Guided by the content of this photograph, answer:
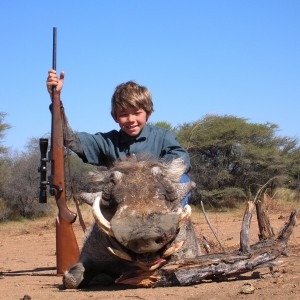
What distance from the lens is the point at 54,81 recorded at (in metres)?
6.20

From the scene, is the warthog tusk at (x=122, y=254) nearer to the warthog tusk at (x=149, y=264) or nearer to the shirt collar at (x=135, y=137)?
the warthog tusk at (x=149, y=264)

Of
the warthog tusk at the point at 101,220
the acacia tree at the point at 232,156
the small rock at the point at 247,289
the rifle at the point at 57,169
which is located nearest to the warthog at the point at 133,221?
the warthog tusk at the point at 101,220

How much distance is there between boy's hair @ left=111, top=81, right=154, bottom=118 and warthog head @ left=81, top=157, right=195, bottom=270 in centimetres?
86

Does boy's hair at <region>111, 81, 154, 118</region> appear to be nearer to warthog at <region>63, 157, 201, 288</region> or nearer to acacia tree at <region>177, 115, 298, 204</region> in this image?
warthog at <region>63, 157, 201, 288</region>

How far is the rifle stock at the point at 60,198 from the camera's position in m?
5.73

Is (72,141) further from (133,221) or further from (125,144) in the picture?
(133,221)

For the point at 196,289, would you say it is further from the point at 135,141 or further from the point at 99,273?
the point at 135,141

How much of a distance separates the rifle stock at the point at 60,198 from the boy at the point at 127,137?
111 millimetres

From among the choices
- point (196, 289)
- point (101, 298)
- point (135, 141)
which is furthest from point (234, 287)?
point (135, 141)

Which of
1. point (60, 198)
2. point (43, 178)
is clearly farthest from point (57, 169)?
point (60, 198)

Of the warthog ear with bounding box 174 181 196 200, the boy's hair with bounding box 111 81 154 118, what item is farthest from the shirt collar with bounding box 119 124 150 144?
the warthog ear with bounding box 174 181 196 200

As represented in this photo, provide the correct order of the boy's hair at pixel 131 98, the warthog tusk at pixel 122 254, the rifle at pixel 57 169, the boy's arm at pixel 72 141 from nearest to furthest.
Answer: the warthog tusk at pixel 122 254
the boy's hair at pixel 131 98
the rifle at pixel 57 169
the boy's arm at pixel 72 141

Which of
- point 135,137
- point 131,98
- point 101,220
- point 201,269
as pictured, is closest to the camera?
point 101,220

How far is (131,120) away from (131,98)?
0.22 m
